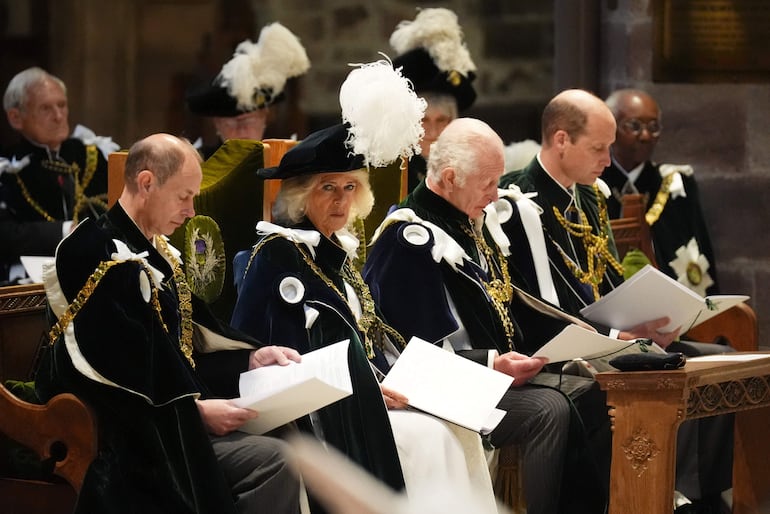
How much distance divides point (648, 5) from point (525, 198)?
255cm

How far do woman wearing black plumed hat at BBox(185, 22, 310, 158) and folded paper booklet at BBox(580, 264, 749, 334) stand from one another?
7.73 feet

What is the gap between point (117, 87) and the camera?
8609 millimetres

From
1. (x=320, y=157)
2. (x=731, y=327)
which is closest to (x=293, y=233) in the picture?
(x=320, y=157)

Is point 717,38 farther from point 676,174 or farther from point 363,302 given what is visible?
point 363,302

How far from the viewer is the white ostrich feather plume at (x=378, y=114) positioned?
15.1 feet

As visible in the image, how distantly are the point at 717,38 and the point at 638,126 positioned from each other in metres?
0.63

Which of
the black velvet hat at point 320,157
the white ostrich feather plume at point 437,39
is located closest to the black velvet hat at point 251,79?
the white ostrich feather plume at point 437,39

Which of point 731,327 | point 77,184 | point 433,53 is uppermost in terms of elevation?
point 433,53

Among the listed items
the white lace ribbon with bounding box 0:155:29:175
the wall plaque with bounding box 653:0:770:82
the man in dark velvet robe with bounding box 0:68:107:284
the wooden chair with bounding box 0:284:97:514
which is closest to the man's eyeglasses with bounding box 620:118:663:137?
the wall plaque with bounding box 653:0:770:82

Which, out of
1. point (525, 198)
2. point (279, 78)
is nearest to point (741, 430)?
point (525, 198)

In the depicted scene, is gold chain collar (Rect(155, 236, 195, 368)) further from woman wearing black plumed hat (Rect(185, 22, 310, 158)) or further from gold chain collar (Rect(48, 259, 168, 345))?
woman wearing black plumed hat (Rect(185, 22, 310, 158))

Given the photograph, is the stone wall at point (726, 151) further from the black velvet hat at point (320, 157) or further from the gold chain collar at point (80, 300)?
the gold chain collar at point (80, 300)

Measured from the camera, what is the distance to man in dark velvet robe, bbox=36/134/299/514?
3842mm

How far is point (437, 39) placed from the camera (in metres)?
7.05
